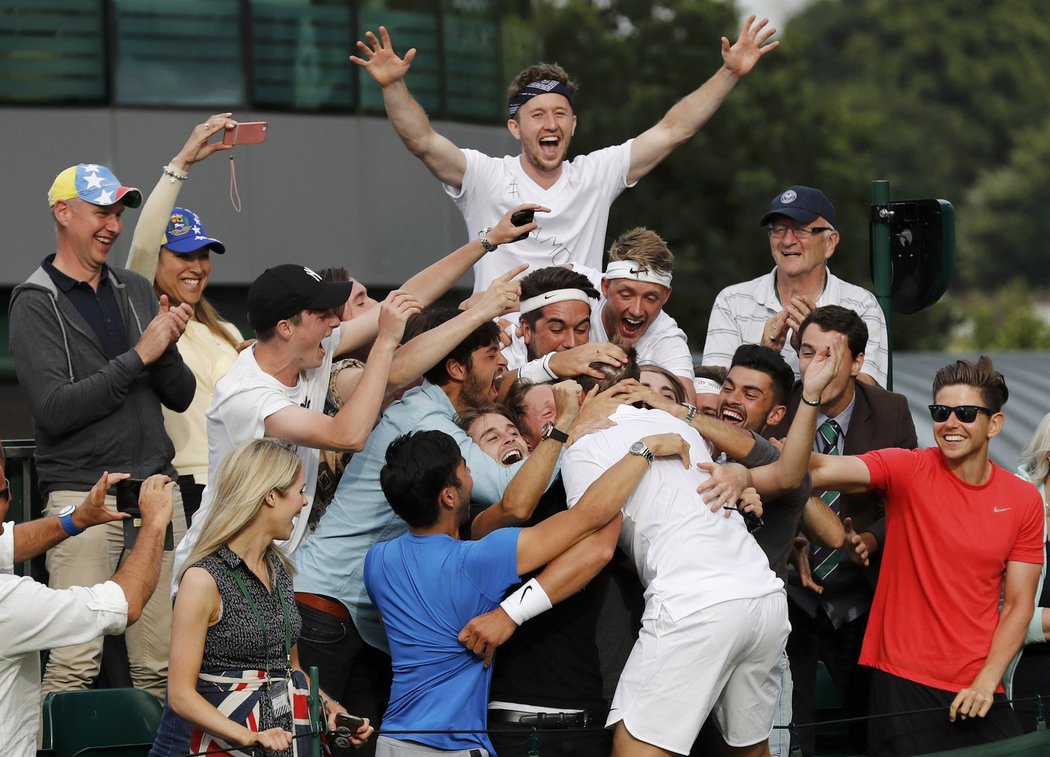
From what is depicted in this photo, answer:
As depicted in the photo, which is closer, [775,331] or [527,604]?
[527,604]

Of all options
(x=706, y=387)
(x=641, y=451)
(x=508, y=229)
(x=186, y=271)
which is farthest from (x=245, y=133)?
(x=641, y=451)

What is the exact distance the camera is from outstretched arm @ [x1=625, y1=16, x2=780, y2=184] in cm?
723

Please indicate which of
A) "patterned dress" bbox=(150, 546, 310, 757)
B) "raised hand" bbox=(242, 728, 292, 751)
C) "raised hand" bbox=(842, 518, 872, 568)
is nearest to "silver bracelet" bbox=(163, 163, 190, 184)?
"patterned dress" bbox=(150, 546, 310, 757)

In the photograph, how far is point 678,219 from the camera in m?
33.5

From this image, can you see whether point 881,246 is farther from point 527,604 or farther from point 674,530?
point 527,604

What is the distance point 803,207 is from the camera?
685cm

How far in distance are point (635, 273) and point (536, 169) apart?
776mm

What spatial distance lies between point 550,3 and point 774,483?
1282 inches

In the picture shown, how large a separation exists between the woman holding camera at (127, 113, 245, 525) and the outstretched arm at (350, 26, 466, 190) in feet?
2.05

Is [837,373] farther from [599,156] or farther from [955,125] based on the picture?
[955,125]

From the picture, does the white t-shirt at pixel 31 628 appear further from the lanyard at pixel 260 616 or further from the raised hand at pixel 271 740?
the raised hand at pixel 271 740

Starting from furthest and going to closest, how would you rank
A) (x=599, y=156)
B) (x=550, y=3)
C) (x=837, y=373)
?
(x=550, y=3), (x=599, y=156), (x=837, y=373)

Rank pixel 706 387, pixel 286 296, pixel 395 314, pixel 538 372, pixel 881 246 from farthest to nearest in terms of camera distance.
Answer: pixel 881 246, pixel 706 387, pixel 538 372, pixel 395 314, pixel 286 296

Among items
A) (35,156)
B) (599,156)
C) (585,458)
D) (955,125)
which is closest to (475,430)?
(585,458)
